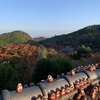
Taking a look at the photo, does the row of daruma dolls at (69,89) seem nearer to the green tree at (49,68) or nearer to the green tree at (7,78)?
the green tree at (7,78)

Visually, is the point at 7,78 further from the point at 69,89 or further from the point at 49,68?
the point at 69,89

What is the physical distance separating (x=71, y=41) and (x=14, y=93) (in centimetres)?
6705

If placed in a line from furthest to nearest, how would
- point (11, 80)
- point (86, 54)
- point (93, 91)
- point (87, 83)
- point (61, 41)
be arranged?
1. point (61, 41)
2. point (86, 54)
3. point (11, 80)
4. point (87, 83)
5. point (93, 91)

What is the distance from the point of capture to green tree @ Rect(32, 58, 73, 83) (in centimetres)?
2020

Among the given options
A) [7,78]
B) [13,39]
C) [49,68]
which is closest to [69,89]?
[7,78]

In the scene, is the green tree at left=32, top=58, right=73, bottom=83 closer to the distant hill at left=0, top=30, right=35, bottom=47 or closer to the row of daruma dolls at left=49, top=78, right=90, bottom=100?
the row of daruma dolls at left=49, top=78, right=90, bottom=100

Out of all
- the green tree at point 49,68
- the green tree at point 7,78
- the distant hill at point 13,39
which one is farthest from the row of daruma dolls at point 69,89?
the distant hill at point 13,39

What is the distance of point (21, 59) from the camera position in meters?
31.1

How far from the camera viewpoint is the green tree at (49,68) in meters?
20.2

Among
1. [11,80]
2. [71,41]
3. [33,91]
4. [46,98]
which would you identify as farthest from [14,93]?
[71,41]

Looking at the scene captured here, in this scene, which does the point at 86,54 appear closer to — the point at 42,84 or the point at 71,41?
the point at 71,41

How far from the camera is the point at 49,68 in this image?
20.9m

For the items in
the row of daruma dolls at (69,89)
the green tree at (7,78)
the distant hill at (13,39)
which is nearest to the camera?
the row of daruma dolls at (69,89)

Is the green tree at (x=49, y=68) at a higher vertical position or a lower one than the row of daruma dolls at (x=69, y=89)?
lower
